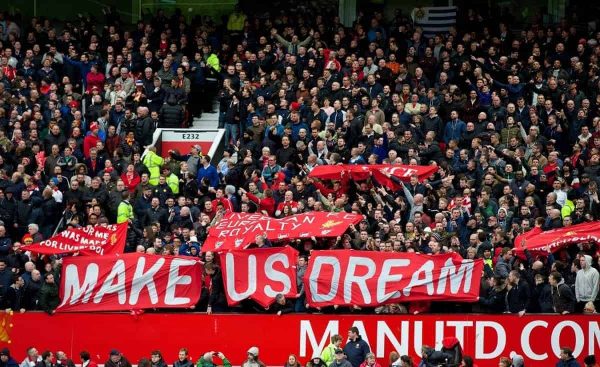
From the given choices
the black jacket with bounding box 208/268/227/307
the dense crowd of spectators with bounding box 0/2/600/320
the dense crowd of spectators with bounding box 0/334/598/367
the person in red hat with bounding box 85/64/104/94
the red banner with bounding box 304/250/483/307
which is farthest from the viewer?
the person in red hat with bounding box 85/64/104/94

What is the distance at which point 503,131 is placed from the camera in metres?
A: 31.6

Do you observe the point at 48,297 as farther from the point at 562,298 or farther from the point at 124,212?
the point at 562,298

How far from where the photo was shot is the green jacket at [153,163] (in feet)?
107

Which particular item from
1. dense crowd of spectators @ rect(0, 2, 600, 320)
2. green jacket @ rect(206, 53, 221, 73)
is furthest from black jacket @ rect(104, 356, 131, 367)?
green jacket @ rect(206, 53, 221, 73)

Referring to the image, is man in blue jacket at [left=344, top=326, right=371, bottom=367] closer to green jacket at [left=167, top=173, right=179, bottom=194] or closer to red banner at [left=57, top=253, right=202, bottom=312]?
red banner at [left=57, top=253, right=202, bottom=312]

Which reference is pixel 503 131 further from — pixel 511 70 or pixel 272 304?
pixel 272 304

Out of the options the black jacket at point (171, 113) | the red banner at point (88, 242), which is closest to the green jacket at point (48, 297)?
the red banner at point (88, 242)

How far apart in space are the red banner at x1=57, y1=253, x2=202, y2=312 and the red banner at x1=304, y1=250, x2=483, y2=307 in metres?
2.09

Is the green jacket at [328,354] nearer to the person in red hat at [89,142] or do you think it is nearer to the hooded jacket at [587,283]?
the hooded jacket at [587,283]

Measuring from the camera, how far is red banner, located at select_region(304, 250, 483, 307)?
89.9ft

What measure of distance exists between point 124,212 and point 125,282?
221 centimetres

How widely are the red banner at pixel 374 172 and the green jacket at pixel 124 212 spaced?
3263 mm

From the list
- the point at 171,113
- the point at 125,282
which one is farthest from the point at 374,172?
the point at 171,113

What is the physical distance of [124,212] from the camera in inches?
1205
